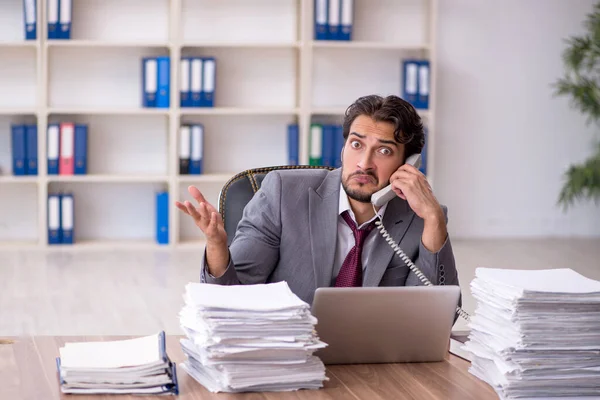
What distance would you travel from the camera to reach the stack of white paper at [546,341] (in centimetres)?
160

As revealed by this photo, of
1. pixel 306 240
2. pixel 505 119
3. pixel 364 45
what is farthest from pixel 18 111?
pixel 306 240

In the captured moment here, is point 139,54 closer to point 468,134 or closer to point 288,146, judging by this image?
point 288,146

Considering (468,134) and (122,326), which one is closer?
(122,326)

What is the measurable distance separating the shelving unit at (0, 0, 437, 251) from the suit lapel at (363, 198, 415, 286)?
377cm

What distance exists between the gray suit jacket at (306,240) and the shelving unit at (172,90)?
3.70 metres

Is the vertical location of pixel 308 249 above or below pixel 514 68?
below

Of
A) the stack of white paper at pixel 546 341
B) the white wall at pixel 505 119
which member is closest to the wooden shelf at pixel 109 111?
the white wall at pixel 505 119

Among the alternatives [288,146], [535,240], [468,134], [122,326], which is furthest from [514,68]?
[122,326]

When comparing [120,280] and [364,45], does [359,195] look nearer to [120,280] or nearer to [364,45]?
[120,280]

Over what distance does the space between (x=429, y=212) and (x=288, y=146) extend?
4.05m

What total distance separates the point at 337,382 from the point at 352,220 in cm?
75

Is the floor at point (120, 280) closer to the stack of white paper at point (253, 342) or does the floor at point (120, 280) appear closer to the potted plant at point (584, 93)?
the potted plant at point (584, 93)

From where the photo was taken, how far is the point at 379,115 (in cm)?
234

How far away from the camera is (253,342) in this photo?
1552 mm
